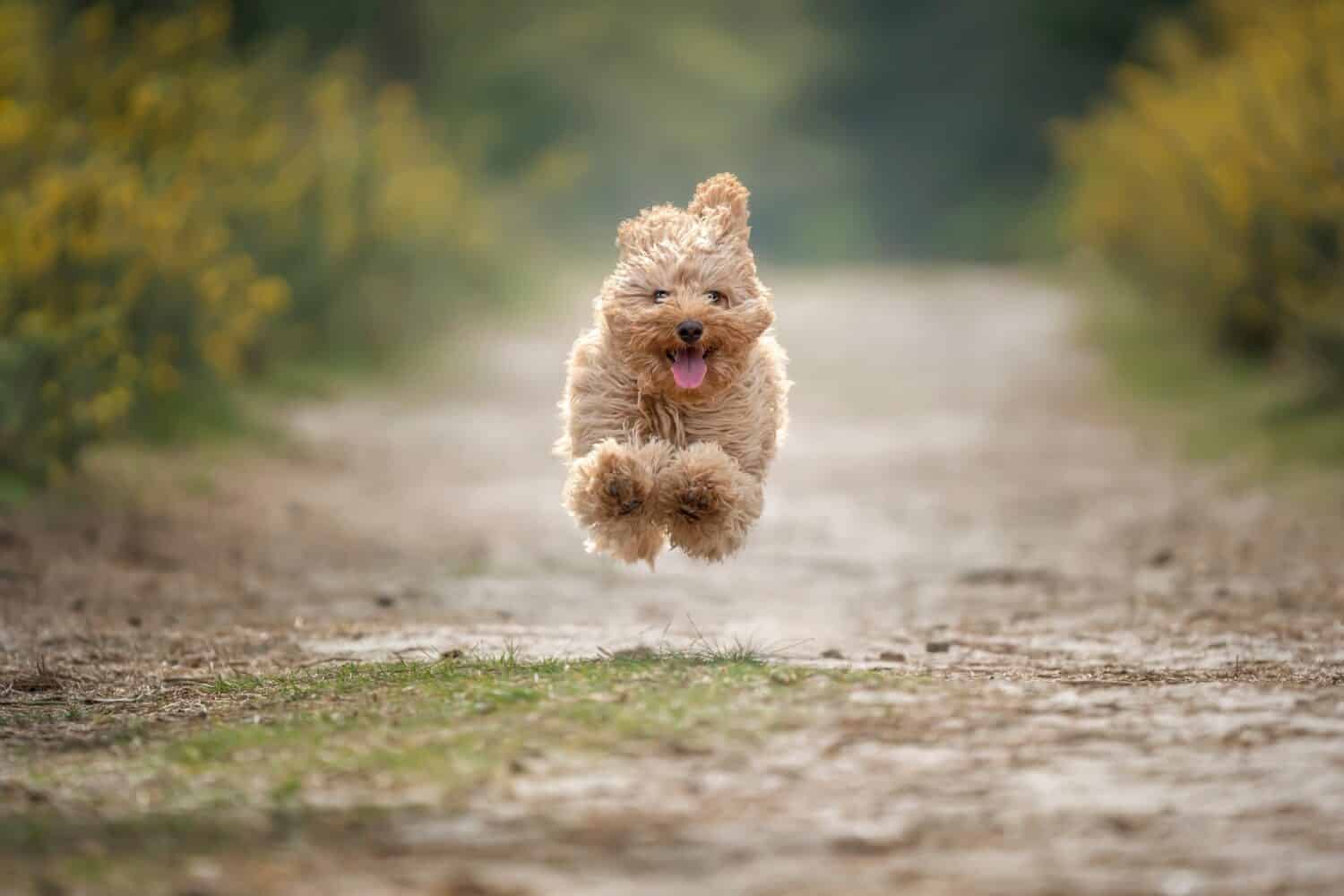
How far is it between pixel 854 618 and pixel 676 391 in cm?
236

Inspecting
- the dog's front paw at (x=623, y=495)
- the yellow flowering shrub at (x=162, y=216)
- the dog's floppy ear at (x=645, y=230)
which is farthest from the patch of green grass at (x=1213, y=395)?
the yellow flowering shrub at (x=162, y=216)

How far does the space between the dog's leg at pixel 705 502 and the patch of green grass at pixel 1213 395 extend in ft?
23.3

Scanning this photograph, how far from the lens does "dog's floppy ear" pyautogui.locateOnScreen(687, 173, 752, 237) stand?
639 cm

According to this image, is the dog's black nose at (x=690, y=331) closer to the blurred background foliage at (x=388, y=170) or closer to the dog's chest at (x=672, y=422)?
the dog's chest at (x=672, y=422)

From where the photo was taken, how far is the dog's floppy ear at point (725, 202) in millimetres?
6395

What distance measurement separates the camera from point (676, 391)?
6.28 m

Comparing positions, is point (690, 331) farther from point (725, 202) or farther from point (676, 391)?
point (725, 202)

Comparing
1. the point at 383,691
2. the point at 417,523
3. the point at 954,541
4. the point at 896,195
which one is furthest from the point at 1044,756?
the point at 896,195

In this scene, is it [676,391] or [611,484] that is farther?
[676,391]

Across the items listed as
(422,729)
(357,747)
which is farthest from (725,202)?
(357,747)

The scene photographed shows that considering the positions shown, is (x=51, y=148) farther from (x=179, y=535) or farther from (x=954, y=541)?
(x=954, y=541)

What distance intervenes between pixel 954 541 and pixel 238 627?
488 centimetres

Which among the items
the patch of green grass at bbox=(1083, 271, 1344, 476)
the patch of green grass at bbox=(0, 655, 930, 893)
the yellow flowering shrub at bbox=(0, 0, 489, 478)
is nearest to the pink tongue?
the patch of green grass at bbox=(0, 655, 930, 893)

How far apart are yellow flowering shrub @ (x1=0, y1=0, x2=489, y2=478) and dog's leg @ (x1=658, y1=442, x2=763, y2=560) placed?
4.58 metres
